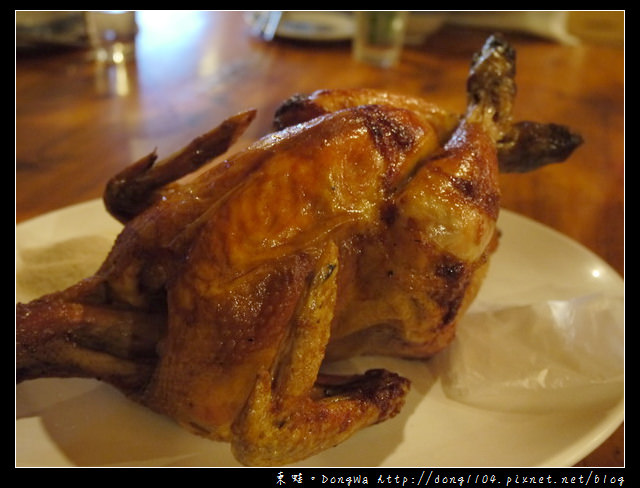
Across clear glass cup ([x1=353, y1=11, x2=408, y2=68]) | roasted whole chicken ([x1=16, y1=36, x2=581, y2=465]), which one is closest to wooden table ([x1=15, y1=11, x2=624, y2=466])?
clear glass cup ([x1=353, y1=11, x2=408, y2=68])

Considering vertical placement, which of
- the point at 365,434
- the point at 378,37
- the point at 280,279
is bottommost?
the point at 365,434

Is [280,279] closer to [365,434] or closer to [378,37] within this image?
[365,434]

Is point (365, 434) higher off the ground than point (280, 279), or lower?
lower

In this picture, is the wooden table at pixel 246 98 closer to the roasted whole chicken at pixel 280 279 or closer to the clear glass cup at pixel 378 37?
the clear glass cup at pixel 378 37

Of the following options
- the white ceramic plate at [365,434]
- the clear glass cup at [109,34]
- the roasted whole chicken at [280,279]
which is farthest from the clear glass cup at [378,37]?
the white ceramic plate at [365,434]

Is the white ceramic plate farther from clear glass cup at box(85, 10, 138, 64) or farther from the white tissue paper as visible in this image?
clear glass cup at box(85, 10, 138, 64)

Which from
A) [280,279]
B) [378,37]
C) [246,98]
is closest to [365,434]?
[280,279]
